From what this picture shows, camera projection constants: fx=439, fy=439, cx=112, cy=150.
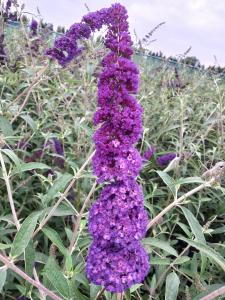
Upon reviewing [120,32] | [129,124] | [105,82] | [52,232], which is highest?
[120,32]

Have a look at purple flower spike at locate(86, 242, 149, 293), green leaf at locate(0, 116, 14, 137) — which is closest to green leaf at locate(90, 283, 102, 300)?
purple flower spike at locate(86, 242, 149, 293)

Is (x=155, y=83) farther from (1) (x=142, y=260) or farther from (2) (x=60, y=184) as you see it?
(1) (x=142, y=260)

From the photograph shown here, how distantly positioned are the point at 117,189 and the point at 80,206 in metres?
1.51

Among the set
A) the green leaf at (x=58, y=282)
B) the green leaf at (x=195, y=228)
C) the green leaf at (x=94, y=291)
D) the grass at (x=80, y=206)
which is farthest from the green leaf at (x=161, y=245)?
the green leaf at (x=58, y=282)

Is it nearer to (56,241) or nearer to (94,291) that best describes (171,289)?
(94,291)

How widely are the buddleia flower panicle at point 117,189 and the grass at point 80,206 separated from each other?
0.17 metres

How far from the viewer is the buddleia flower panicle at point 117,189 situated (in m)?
1.38

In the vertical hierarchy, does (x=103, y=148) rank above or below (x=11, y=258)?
above

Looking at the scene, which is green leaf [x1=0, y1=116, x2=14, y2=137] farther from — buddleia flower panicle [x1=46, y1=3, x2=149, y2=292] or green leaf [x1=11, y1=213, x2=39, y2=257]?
buddleia flower panicle [x1=46, y1=3, x2=149, y2=292]

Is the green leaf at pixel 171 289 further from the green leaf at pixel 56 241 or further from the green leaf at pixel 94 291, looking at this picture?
the green leaf at pixel 56 241

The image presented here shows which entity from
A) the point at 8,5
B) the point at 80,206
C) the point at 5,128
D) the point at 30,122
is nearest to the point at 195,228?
the point at 80,206

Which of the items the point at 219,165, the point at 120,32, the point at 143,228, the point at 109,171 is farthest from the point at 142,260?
the point at 120,32

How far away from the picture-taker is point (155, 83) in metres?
6.09

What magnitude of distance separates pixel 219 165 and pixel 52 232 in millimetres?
734
